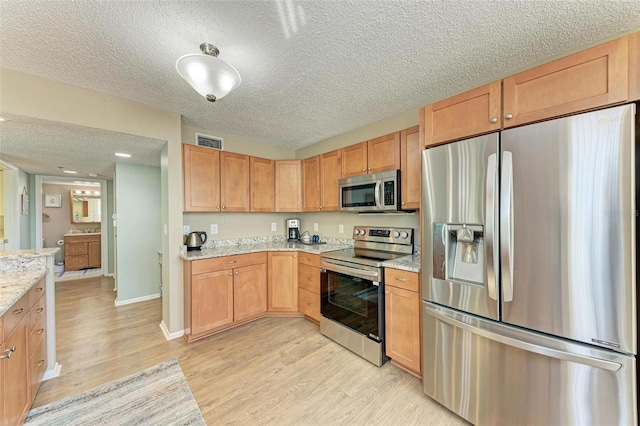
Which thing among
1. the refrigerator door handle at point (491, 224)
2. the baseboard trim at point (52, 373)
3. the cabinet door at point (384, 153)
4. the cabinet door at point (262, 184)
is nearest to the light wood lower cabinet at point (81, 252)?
the baseboard trim at point (52, 373)

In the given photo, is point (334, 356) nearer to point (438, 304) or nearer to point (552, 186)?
point (438, 304)

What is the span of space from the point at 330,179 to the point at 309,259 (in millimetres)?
1115

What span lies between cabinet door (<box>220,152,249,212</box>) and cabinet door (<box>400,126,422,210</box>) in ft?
6.83

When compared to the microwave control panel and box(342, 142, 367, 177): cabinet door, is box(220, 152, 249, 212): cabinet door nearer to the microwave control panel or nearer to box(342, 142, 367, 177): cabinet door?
box(342, 142, 367, 177): cabinet door

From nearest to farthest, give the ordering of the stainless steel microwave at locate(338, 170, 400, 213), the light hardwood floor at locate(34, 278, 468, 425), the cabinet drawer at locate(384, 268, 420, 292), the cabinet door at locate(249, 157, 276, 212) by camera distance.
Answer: the light hardwood floor at locate(34, 278, 468, 425)
the cabinet drawer at locate(384, 268, 420, 292)
the stainless steel microwave at locate(338, 170, 400, 213)
the cabinet door at locate(249, 157, 276, 212)

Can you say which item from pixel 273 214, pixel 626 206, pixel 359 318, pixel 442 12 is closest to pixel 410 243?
pixel 359 318

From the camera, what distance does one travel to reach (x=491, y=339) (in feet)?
4.79

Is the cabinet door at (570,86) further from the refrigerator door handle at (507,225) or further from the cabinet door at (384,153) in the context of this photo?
the cabinet door at (384,153)

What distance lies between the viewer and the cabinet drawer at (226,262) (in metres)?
2.62

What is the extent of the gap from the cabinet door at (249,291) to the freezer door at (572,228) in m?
2.57

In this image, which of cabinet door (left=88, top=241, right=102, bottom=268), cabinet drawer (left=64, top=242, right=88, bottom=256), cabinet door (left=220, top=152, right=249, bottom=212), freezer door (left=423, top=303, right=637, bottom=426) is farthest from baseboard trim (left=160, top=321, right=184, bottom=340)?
cabinet drawer (left=64, top=242, right=88, bottom=256)

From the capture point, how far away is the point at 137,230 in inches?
157

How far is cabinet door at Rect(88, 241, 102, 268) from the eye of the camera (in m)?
6.04

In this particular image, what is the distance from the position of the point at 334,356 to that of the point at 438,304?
1218 millimetres
